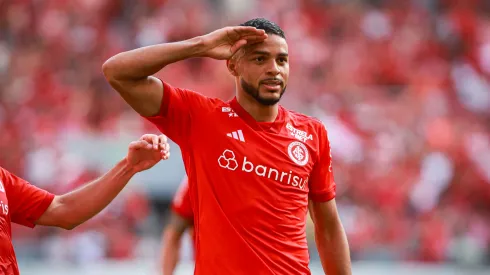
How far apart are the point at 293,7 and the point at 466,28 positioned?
8.66 ft

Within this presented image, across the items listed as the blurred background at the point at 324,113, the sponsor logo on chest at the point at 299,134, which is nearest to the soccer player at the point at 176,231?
the sponsor logo on chest at the point at 299,134

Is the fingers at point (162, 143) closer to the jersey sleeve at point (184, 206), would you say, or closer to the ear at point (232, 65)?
the ear at point (232, 65)

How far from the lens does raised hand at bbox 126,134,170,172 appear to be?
14.3ft

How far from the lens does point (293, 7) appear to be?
43.5 feet

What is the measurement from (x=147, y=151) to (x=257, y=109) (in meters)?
0.62

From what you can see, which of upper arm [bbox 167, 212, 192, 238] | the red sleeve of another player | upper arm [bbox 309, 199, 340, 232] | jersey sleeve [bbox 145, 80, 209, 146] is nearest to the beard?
jersey sleeve [bbox 145, 80, 209, 146]

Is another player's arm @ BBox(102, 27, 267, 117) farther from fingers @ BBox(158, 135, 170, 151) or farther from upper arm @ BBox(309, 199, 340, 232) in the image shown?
upper arm @ BBox(309, 199, 340, 232)

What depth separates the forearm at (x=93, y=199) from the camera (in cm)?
466

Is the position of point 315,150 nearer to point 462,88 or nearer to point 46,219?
point 46,219

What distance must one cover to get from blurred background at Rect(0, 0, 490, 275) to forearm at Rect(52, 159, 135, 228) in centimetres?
366

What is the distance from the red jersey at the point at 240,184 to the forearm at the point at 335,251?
13.0 inches

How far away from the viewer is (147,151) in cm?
444

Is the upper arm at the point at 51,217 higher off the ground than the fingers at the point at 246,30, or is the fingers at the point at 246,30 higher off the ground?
the fingers at the point at 246,30

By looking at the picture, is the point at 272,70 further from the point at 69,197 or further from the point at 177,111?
the point at 69,197
